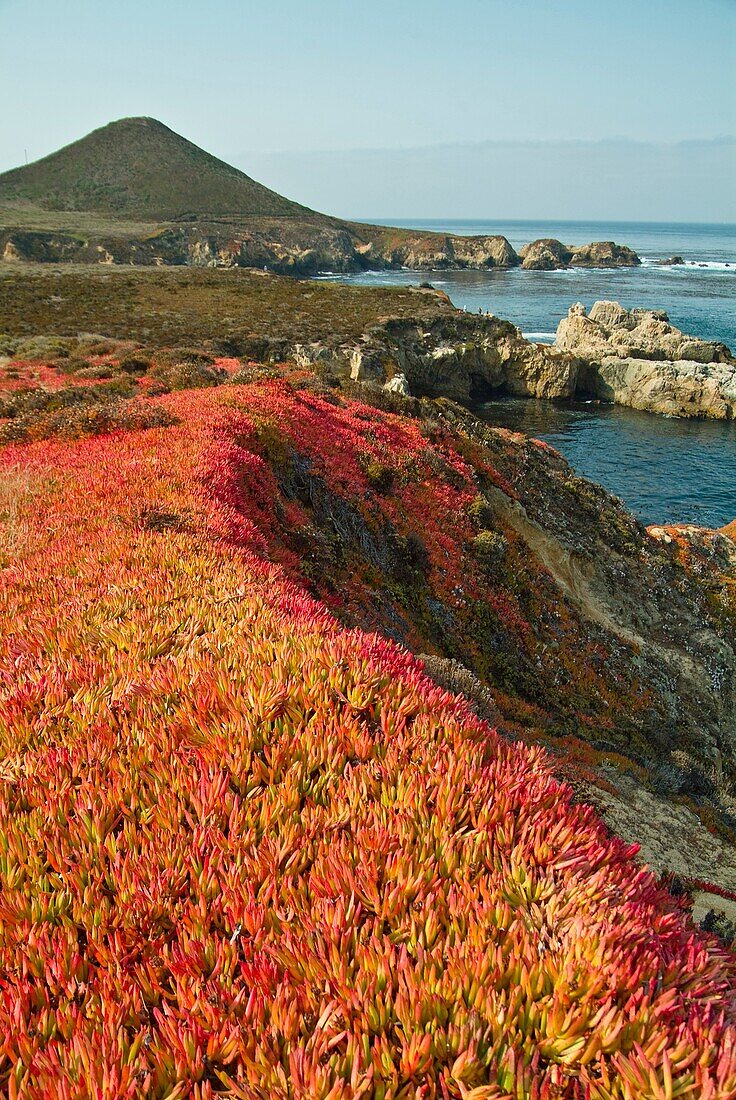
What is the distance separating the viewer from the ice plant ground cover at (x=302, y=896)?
2.29 metres

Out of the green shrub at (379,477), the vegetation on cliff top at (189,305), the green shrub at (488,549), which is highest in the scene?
the vegetation on cliff top at (189,305)

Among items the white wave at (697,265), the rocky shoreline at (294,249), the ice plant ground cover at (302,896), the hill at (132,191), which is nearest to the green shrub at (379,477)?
the ice plant ground cover at (302,896)

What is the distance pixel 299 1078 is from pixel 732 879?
10498 millimetres

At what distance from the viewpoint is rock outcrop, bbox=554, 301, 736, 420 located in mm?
59469

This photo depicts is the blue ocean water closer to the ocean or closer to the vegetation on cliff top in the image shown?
the ocean

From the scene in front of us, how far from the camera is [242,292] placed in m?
79.5

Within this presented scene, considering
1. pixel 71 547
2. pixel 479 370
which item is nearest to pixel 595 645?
pixel 71 547

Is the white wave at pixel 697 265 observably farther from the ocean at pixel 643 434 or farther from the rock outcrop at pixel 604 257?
the ocean at pixel 643 434

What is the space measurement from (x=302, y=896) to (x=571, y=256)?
746ft

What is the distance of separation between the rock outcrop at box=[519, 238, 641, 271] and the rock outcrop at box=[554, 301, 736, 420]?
4360 inches

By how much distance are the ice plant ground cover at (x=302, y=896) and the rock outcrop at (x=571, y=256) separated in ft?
649

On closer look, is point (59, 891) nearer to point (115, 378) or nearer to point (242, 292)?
point (115, 378)

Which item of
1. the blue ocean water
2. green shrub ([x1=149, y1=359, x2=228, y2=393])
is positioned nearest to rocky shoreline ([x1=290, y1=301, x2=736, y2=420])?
the blue ocean water

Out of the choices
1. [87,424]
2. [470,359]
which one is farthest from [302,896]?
[470,359]
